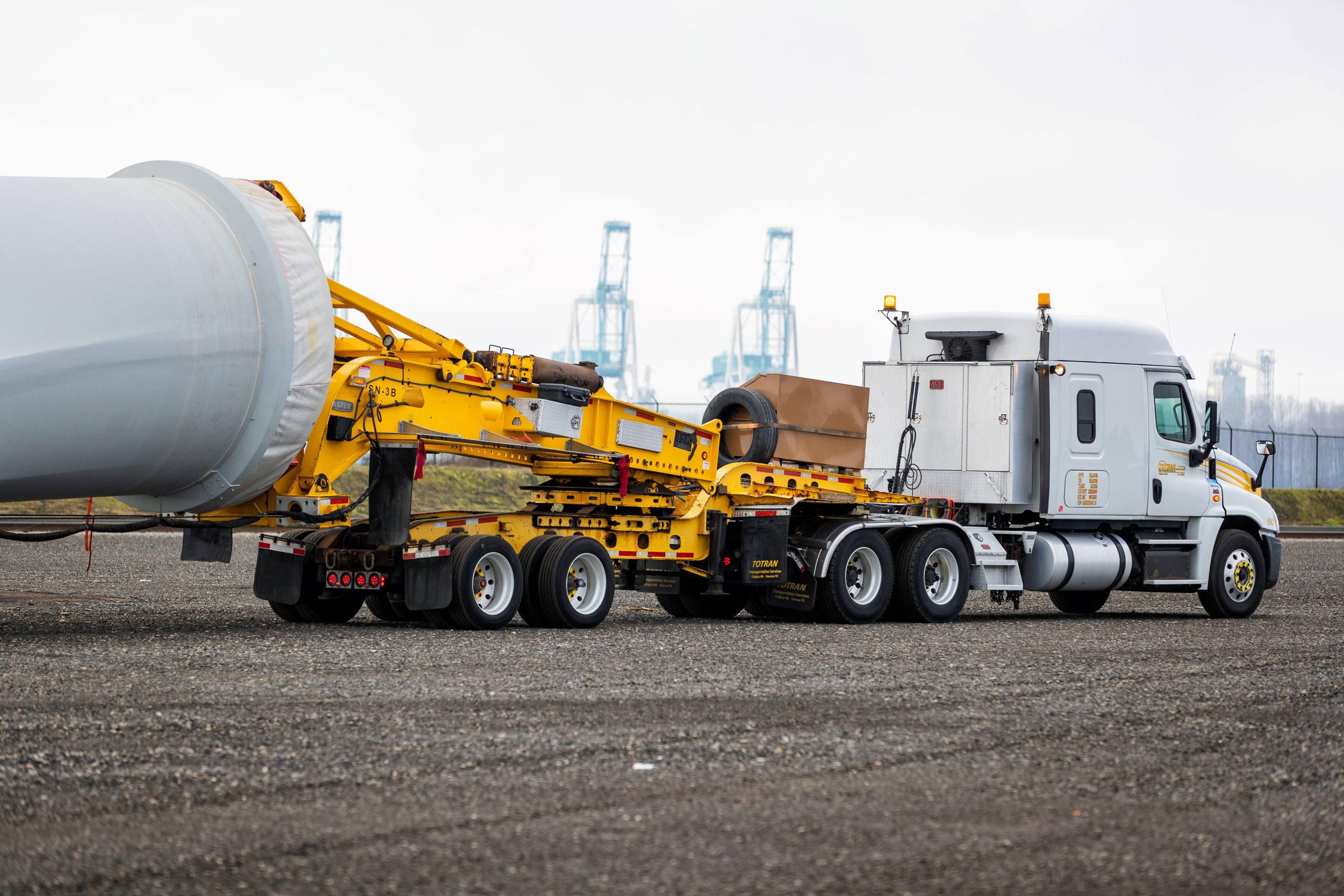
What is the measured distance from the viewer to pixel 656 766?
6.89 meters

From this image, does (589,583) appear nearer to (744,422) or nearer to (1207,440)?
(744,422)

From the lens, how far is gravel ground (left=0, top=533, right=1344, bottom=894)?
517 cm

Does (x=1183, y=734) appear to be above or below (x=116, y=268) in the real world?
below

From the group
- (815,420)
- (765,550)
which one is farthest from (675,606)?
(815,420)

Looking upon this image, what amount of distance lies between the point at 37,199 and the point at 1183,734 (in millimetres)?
8491

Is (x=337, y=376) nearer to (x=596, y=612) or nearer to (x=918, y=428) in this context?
(x=596, y=612)

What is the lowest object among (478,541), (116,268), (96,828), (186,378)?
(96,828)

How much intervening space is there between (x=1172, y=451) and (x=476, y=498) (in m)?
27.7

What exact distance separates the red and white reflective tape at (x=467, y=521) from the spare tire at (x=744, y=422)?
3.15 m

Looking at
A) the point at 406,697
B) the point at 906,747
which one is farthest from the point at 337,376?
the point at 906,747

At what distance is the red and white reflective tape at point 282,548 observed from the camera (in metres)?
13.4

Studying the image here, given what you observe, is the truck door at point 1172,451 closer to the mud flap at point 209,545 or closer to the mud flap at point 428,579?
the mud flap at point 428,579

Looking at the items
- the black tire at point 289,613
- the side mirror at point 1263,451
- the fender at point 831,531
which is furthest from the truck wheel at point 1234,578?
the black tire at point 289,613

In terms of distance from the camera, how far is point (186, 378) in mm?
11180
